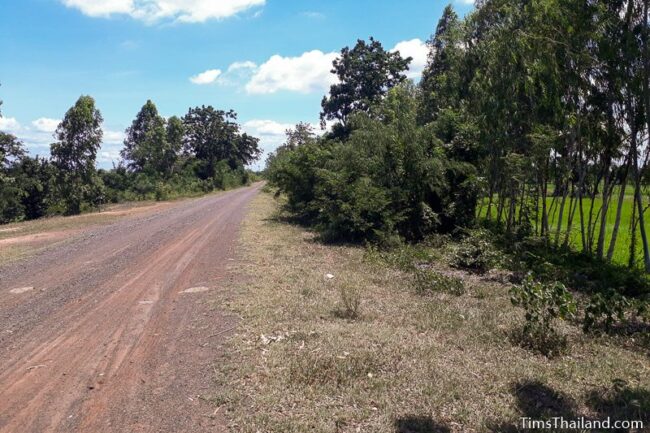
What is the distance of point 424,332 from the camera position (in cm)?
634

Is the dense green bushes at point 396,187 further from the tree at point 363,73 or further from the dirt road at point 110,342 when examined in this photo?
the tree at point 363,73

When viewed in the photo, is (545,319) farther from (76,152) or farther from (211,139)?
(211,139)

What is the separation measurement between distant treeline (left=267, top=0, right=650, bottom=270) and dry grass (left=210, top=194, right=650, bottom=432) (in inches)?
198

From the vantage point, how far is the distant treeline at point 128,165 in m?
30.4

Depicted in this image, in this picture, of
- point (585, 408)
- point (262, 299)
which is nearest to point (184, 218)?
point (262, 299)

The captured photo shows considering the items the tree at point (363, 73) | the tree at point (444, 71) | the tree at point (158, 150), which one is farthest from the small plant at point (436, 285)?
the tree at point (158, 150)

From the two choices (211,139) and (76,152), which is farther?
(211,139)

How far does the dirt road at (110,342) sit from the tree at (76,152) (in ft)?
67.1

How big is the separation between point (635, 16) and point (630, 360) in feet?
20.6

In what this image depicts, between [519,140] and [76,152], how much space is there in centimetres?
2678

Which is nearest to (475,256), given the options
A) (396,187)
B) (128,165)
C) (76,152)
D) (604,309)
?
(396,187)

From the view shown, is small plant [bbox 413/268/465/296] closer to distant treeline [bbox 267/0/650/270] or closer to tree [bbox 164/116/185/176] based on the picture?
distant treeline [bbox 267/0/650/270]

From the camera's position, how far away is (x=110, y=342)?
595cm

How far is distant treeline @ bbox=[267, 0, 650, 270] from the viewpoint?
385 inches
